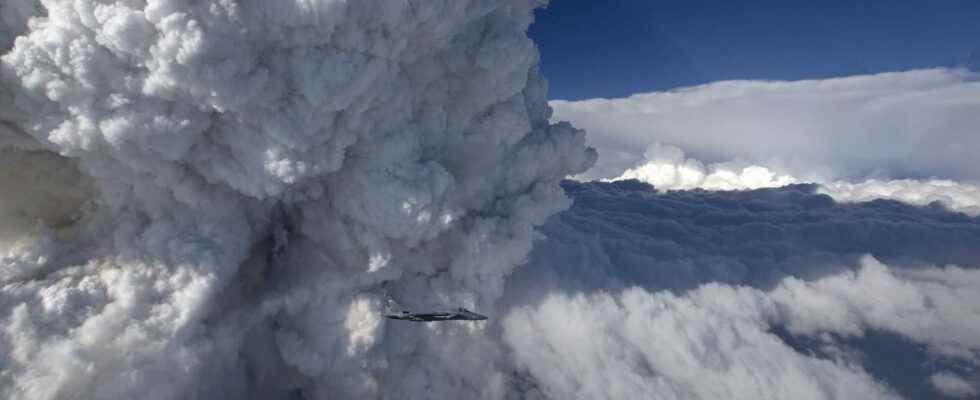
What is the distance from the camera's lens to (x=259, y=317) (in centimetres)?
2744

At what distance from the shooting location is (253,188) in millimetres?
23156

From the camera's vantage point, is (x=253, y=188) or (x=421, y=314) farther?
(x=421, y=314)

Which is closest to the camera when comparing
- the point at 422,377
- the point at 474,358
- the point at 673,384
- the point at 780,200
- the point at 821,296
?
the point at 422,377

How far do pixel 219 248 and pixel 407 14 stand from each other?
12540 mm

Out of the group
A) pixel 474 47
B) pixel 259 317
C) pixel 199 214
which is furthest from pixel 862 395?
pixel 199 214

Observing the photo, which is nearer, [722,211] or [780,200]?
[722,211]

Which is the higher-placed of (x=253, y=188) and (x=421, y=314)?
(x=253, y=188)

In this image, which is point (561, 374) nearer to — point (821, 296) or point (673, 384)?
point (673, 384)

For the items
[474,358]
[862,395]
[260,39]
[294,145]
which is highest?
[260,39]

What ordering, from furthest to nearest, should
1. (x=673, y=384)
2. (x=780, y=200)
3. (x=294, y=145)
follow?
(x=780, y=200)
(x=673, y=384)
(x=294, y=145)

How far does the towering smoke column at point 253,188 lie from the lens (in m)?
19.4

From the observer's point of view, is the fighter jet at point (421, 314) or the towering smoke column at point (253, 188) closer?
the towering smoke column at point (253, 188)

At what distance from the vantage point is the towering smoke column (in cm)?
1936

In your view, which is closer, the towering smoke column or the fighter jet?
the towering smoke column
